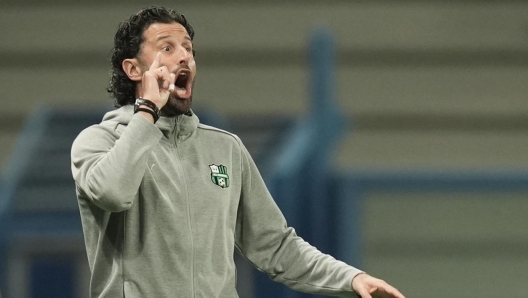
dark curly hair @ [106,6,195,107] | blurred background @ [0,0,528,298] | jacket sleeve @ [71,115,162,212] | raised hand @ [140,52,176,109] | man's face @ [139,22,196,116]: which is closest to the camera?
jacket sleeve @ [71,115,162,212]

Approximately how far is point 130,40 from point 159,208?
1.49 feet

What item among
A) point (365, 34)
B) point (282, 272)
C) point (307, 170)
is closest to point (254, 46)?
point (365, 34)

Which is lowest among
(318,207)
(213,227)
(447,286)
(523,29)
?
(447,286)

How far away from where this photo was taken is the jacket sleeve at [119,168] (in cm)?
215

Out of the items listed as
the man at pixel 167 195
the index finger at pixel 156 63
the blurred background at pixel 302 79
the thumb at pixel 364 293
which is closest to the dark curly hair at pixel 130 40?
the man at pixel 167 195

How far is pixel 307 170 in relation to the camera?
13.3ft

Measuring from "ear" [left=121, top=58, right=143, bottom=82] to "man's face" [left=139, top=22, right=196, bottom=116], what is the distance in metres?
0.01

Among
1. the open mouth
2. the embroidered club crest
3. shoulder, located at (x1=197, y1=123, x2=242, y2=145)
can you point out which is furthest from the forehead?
the embroidered club crest

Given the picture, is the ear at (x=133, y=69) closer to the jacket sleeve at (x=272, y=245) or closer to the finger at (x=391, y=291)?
the jacket sleeve at (x=272, y=245)

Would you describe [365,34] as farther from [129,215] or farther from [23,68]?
[129,215]

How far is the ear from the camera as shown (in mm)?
2496

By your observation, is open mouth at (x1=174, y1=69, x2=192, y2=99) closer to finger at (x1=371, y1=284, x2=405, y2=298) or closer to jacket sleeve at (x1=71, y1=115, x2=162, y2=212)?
jacket sleeve at (x1=71, y1=115, x2=162, y2=212)

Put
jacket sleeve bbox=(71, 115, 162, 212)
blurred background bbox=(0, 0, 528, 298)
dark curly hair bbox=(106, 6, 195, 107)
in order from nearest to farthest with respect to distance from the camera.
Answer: jacket sleeve bbox=(71, 115, 162, 212) < dark curly hair bbox=(106, 6, 195, 107) < blurred background bbox=(0, 0, 528, 298)

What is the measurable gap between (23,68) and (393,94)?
212 centimetres
